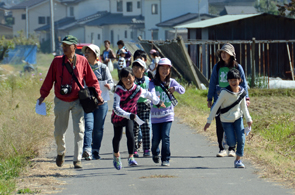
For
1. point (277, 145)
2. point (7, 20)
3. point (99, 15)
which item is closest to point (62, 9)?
point (99, 15)

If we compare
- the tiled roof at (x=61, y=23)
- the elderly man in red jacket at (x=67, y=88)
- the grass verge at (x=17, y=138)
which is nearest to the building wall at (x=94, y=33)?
the tiled roof at (x=61, y=23)

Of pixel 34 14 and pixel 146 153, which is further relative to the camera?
pixel 34 14

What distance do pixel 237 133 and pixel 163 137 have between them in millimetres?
1068

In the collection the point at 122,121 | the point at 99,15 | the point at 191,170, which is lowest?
the point at 191,170

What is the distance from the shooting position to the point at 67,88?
6.45m

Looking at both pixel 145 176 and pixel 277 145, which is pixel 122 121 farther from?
pixel 277 145

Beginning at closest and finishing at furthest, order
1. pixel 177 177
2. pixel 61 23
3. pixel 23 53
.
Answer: pixel 177 177 < pixel 23 53 < pixel 61 23

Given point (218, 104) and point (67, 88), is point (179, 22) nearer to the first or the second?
point (218, 104)

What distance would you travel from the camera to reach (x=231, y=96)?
6707 mm

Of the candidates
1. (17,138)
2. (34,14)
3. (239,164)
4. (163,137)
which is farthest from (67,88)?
(34,14)

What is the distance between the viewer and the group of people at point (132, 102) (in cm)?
656

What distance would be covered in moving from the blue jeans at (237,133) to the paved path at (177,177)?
0.33 metres

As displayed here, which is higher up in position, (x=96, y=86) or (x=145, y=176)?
(x=96, y=86)

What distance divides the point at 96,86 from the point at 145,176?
149cm
